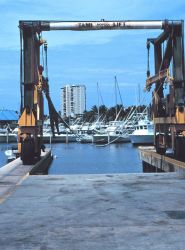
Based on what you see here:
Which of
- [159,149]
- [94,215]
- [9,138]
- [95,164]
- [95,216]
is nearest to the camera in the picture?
[95,216]

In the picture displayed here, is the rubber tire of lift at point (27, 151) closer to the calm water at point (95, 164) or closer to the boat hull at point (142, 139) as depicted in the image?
the calm water at point (95, 164)

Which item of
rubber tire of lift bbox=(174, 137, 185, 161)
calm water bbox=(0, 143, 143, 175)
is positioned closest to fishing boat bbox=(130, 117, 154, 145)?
calm water bbox=(0, 143, 143, 175)

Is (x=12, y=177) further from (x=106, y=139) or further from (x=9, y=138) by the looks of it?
(x=9, y=138)

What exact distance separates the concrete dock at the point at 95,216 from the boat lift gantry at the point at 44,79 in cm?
755

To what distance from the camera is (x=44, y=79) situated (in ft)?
87.0

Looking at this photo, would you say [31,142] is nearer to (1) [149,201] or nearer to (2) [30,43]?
(2) [30,43]

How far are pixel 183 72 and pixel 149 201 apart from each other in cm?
1253

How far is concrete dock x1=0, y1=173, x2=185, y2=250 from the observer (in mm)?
7992

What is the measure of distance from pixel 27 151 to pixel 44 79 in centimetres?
446

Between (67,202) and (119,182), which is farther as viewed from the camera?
(119,182)

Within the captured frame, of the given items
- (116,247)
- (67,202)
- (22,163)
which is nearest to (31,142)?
(22,163)

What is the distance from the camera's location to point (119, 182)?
16.4m

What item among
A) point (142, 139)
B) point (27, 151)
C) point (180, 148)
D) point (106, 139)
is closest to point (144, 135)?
point (142, 139)

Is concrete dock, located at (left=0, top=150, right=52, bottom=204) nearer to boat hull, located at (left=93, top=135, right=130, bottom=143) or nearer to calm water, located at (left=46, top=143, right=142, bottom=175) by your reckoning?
calm water, located at (left=46, top=143, right=142, bottom=175)
